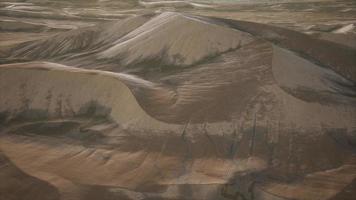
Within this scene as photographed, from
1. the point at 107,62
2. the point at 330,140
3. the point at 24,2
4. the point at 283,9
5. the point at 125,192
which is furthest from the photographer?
the point at 24,2

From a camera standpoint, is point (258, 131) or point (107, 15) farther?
point (107, 15)

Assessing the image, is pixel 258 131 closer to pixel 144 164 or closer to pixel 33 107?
pixel 144 164

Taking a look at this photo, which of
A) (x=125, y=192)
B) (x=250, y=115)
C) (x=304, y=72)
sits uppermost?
(x=304, y=72)

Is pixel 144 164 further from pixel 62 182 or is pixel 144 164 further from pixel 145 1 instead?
pixel 145 1

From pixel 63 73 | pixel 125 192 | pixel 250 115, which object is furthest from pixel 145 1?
pixel 125 192

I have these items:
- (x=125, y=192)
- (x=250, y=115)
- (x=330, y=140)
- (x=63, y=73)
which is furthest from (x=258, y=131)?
(x=63, y=73)

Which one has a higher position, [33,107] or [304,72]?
[304,72]

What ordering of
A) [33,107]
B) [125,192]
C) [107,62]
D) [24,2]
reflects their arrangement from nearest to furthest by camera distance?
[125,192], [33,107], [107,62], [24,2]
